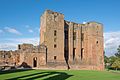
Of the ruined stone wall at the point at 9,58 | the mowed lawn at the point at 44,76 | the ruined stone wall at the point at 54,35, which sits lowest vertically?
the mowed lawn at the point at 44,76

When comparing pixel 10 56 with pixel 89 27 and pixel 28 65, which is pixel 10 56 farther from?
pixel 89 27

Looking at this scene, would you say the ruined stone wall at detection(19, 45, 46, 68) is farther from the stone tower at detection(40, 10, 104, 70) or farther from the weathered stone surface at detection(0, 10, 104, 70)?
the stone tower at detection(40, 10, 104, 70)

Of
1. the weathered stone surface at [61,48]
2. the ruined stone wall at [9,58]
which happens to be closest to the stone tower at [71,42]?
the weathered stone surface at [61,48]

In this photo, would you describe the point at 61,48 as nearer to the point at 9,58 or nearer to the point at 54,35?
the point at 54,35

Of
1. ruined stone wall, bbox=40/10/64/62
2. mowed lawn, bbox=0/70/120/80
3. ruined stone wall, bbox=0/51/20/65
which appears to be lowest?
mowed lawn, bbox=0/70/120/80

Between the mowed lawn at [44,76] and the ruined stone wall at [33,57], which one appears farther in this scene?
the ruined stone wall at [33,57]

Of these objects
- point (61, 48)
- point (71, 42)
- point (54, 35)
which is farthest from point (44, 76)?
point (71, 42)

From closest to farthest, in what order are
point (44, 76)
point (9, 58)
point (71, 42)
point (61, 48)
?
point (44, 76) < point (61, 48) < point (9, 58) < point (71, 42)

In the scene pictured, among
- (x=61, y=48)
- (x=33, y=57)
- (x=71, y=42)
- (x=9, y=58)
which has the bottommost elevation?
(x=9, y=58)

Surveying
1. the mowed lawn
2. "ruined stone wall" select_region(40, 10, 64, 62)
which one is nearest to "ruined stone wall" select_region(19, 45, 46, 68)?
"ruined stone wall" select_region(40, 10, 64, 62)

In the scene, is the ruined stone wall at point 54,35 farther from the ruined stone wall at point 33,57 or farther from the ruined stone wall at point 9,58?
the ruined stone wall at point 9,58

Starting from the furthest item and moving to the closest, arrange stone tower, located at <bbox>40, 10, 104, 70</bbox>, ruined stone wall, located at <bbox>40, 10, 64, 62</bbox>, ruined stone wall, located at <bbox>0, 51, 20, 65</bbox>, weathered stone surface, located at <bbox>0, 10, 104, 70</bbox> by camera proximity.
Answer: ruined stone wall, located at <bbox>0, 51, 20, 65</bbox>, stone tower, located at <bbox>40, 10, 104, 70</bbox>, ruined stone wall, located at <bbox>40, 10, 64, 62</bbox>, weathered stone surface, located at <bbox>0, 10, 104, 70</bbox>

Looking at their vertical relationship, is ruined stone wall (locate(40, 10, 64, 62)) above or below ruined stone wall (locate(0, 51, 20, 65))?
above

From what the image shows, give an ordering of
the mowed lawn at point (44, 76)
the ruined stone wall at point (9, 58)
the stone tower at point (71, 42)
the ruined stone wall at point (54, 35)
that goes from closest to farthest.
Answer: the mowed lawn at point (44, 76), the ruined stone wall at point (54, 35), the stone tower at point (71, 42), the ruined stone wall at point (9, 58)
